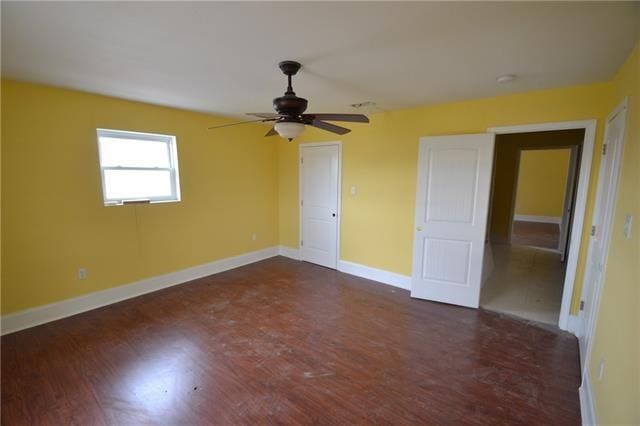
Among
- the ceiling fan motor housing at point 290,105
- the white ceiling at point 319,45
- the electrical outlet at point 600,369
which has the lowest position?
the electrical outlet at point 600,369

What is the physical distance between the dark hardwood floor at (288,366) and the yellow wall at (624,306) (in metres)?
0.54

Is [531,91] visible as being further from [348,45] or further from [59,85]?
[59,85]

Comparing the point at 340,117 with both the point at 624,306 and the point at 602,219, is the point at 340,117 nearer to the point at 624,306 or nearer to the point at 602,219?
the point at 624,306

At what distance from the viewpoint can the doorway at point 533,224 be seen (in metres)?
3.56

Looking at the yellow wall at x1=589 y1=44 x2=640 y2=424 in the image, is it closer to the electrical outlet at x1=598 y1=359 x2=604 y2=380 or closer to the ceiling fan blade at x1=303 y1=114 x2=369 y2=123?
the electrical outlet at x1=598 y1=359 x2=604 y2=380

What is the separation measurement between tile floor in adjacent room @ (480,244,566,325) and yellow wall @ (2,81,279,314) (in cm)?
408

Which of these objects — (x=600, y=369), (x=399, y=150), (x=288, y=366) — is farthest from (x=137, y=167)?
(x=600, y=369)

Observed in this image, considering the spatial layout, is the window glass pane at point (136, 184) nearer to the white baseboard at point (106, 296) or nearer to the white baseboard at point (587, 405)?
the white baseboard at point (106, 296)

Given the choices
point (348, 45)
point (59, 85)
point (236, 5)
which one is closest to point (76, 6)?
point (236, 5)

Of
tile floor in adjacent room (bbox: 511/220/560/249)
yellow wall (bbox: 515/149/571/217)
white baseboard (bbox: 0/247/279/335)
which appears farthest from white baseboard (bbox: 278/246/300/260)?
yellow wall (bbox: 515/149/571/217)

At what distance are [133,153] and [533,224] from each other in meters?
10.3

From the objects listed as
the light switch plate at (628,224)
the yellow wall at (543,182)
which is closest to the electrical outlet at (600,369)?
the light switch plate at (628,224)

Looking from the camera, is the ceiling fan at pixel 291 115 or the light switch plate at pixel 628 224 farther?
the ceiling fan at pixel 291 115

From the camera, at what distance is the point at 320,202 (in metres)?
4.87
